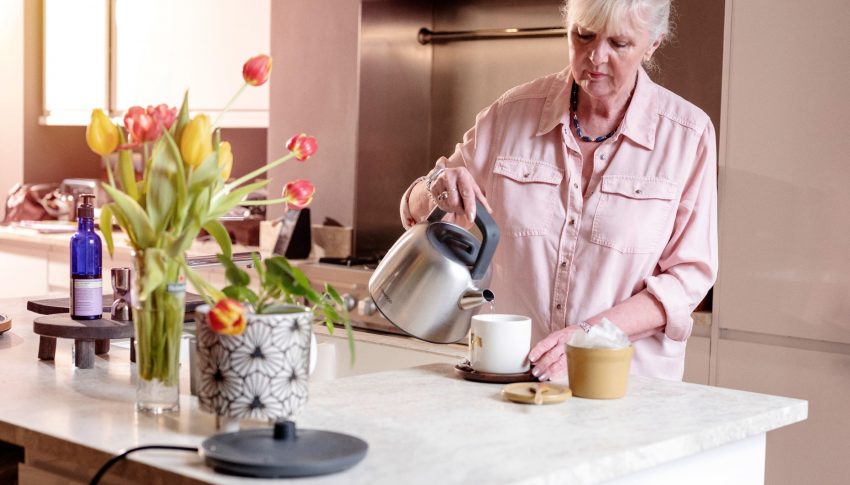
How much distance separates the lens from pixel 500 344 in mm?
1717

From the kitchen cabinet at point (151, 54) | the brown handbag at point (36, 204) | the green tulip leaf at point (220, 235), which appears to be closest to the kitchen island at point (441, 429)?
the green tulip leaf at point (220, 235)

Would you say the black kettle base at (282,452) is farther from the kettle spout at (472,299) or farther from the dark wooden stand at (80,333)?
the dark wooden stand at (80,333)

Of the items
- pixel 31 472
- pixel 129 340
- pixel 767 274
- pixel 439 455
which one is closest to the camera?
pixel 439 455

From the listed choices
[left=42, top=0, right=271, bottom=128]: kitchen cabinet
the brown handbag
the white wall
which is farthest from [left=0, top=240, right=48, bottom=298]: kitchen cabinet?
[left=42, top=0, right=271, bottom=128]: kitchen cabinet

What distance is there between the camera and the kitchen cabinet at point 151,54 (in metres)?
4.24

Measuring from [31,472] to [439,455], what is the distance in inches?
23.1

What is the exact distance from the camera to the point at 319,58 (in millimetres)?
3953

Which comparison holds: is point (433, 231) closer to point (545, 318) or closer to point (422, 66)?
point (545, 318)

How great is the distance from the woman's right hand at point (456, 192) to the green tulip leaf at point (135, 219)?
541 mm

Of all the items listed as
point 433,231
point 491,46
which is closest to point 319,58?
point 491,46

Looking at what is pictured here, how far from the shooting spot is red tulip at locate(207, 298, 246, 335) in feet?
4.25

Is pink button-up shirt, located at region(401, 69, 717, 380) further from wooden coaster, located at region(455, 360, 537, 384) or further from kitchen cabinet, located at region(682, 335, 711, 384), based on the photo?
kitchen cabinet, located at region(682, 335, 711, 384)

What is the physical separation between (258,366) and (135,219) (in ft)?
0.88

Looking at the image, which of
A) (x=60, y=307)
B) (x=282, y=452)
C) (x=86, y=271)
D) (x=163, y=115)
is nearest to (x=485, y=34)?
(x=60, y=307)
